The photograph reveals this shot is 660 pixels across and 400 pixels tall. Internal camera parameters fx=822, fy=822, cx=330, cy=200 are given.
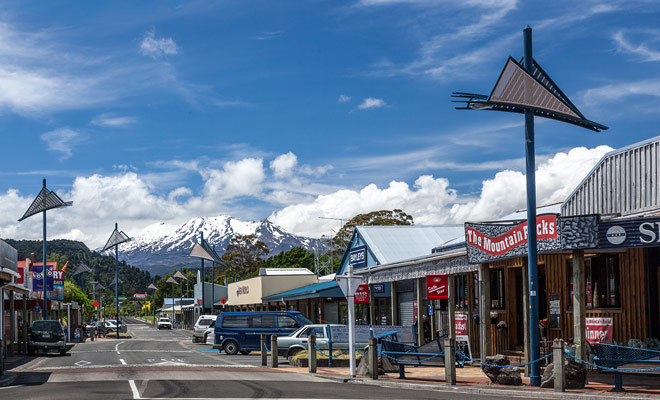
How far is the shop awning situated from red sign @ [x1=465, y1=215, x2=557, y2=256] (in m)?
2.17

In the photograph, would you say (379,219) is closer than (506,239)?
No

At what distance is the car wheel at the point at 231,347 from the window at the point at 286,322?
7.95ft

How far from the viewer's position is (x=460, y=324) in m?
27.9

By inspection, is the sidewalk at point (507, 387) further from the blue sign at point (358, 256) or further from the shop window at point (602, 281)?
the blue sign at point (358, 256)

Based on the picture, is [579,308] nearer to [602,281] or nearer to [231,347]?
[602,281]

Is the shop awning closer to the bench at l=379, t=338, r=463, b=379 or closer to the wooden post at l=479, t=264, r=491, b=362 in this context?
the wooden post at l=479, t=264, r=491, b=362

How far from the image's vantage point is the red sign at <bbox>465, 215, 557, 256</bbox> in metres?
19.8

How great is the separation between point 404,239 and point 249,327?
42.5 ft

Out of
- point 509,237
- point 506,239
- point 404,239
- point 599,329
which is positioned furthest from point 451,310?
point 404,239

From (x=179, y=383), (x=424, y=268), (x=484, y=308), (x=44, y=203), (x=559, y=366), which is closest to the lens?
(x=559, y=366)

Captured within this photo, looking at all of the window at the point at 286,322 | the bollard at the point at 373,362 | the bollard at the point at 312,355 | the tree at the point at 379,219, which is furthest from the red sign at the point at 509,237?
the tree at the point at 379,219

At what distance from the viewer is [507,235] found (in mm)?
22172

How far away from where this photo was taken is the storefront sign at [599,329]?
20750 millimetres

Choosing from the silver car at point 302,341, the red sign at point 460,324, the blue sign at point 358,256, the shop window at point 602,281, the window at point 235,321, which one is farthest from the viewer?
the blue sign at point 358,256
